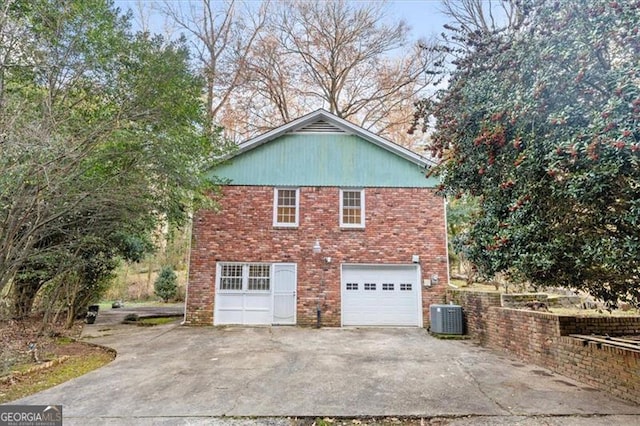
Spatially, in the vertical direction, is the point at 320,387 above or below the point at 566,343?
below

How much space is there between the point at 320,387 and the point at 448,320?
5.51 m

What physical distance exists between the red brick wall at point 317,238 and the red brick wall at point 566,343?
2955 mm

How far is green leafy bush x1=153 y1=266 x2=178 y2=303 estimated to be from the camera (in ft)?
64.8

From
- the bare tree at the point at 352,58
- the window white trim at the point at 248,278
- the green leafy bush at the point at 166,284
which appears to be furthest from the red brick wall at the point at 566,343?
the green leafy bush at the point at 166,284

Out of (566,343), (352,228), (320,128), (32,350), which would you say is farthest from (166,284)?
(566,343)

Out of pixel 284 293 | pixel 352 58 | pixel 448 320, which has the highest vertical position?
pixel 352 58

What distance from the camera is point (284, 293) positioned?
449 inches

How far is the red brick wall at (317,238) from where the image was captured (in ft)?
37.4

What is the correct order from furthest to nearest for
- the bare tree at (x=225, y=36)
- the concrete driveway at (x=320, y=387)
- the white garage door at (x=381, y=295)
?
the bare tree at (x=225, y=36) < the white garage door at (x=381, y=295) < the concrete driveway at (x=320, y=387)

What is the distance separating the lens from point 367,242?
1169 cm

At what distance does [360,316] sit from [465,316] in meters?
3.17

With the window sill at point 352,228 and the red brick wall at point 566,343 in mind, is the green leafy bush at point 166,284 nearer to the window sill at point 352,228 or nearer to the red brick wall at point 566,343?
the window sill at point 352,228

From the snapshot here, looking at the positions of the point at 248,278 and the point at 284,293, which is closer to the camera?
the point at 284,293

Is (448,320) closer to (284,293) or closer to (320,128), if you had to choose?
(284,293)
